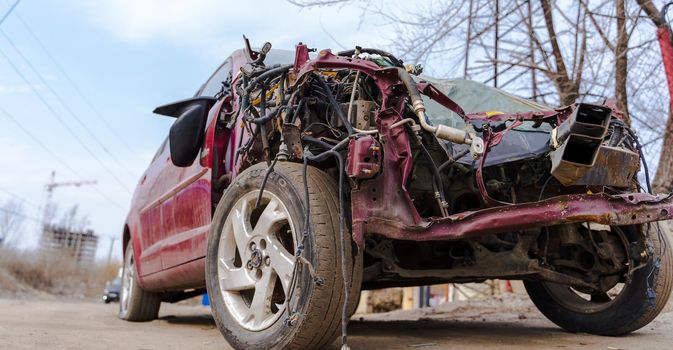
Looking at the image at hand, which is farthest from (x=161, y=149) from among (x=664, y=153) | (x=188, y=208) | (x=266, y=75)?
(x=664, y=153)

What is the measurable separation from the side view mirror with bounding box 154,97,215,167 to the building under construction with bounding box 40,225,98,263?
110 feet

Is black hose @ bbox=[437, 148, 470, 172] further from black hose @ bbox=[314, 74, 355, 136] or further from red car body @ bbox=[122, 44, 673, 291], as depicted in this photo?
black hose @ bbox=[314, 74, 355, 136]

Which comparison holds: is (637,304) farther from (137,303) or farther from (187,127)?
(137,303)

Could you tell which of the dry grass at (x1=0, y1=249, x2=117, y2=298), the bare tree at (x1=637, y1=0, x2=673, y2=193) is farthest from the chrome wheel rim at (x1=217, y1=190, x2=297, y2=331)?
the dry grass at (x1=0, y1=249, x2=117, y2=298)

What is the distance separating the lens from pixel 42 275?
3216 cm

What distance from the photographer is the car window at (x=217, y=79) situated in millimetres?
4578

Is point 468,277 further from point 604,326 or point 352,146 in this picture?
point 352,146

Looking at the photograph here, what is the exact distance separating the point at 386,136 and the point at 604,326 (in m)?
1.96

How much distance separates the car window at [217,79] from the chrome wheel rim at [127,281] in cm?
186

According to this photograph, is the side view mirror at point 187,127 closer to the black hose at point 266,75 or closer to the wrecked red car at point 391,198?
the wrecked red car at point 391,198

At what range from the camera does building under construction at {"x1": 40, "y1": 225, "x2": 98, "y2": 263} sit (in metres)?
36.8

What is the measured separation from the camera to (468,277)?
3.56 m

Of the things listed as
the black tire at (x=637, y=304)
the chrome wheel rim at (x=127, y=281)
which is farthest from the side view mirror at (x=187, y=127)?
the black tire at (x=637, y=304)

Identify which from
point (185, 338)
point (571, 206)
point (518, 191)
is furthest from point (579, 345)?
point (185, 338)
